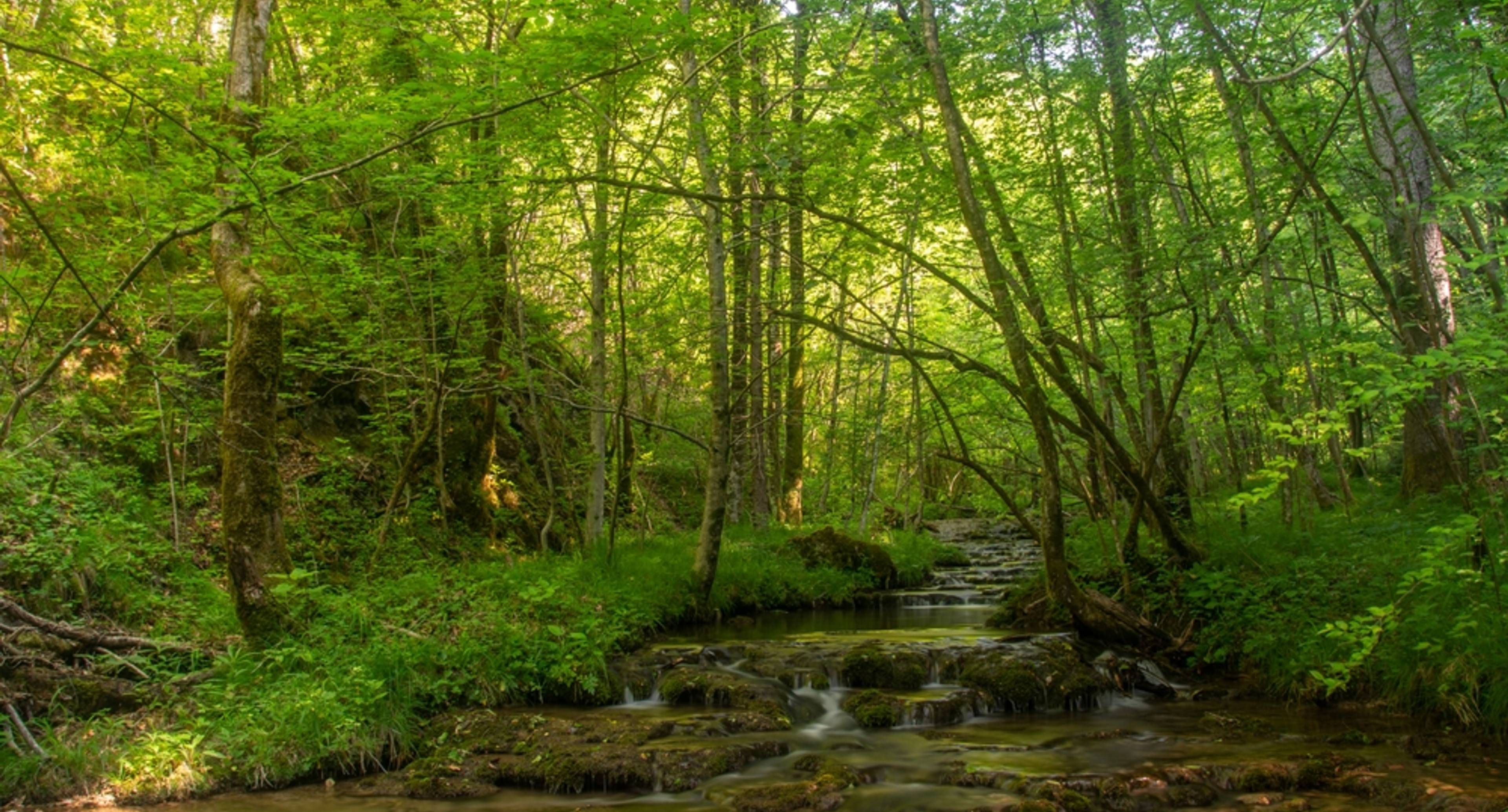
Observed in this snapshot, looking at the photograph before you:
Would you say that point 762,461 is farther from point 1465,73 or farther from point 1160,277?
point 1465,73

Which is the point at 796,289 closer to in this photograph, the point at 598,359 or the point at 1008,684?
the point at 598,359

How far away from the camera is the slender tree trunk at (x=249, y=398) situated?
6.81m

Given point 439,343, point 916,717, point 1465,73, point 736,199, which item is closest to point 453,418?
point 439,343

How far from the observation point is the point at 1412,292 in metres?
9.94

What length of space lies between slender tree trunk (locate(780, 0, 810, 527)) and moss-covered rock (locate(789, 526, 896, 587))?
222 centimetres

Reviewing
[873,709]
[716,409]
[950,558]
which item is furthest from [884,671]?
[950,558]

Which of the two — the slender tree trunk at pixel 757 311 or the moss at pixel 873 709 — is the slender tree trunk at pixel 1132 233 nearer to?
the slender tree trunk at pixel 757 311

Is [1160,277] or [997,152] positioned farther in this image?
[997,152]

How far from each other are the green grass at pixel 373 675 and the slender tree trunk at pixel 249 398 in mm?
355

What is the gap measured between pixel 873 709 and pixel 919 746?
715mm

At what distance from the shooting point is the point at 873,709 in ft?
24.9

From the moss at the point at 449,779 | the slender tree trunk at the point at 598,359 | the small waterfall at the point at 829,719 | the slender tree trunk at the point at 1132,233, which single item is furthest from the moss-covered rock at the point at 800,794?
the slender tree trunk at the point at 598,359

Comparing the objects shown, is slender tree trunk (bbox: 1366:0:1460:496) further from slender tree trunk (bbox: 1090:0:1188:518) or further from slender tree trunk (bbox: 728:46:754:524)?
slender tree trunk (bbox: 728:46:754:524)

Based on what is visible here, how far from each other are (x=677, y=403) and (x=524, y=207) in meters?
12.5
